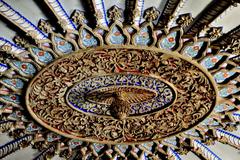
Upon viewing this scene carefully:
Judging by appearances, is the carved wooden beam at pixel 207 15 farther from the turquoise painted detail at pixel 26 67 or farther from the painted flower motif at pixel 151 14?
the turquoise painted detail at pixel 26 67

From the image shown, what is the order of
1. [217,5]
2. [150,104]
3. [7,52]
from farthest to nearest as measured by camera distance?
[150,104]
[7,52]
[217,5]

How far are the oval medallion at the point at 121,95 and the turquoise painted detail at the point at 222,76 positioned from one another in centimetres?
7

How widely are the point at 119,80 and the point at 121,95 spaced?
0.55 ft

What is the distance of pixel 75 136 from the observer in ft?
13.8

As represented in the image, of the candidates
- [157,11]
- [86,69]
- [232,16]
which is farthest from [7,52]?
[232,16]

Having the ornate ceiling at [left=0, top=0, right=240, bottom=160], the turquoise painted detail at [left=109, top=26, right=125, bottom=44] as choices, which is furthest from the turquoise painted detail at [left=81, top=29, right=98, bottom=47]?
the turquoise painted detail at [left=109, top=26, right=125, bottom=44]

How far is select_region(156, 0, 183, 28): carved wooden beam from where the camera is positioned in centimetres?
301

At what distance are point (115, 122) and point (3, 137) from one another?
1.10 m

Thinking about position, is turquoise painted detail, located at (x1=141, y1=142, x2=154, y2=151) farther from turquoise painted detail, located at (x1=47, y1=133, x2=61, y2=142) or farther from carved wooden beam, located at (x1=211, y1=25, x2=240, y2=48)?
carved wooden beam, located at (x1=211, y1=25, x2=240, y2=48)

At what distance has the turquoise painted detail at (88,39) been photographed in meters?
3.19

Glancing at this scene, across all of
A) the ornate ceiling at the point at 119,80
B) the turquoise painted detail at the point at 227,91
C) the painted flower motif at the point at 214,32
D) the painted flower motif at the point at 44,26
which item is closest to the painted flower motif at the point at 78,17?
the ornate ceiling at the point at 119,80

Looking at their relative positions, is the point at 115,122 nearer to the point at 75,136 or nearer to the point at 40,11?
the point at 75,136

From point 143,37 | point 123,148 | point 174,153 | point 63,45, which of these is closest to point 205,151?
point 174,153

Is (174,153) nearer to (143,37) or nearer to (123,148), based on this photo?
(123,148)
